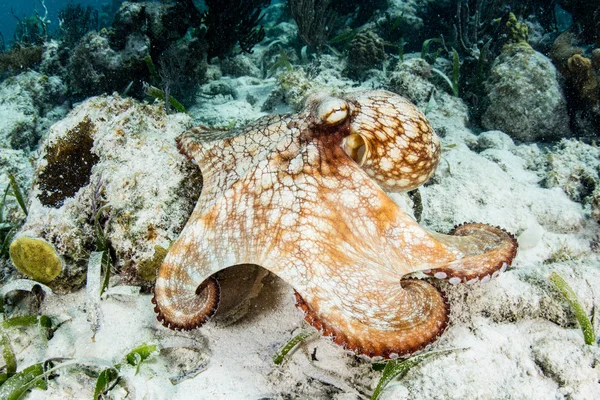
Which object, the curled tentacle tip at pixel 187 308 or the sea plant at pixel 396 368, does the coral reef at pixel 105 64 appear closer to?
the curled tentacle tip at pixel 187 308

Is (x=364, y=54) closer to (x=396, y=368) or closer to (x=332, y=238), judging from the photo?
(x=332, y=238)

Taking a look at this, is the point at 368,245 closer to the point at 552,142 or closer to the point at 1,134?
the point at 552,142

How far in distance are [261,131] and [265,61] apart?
8.03 metres

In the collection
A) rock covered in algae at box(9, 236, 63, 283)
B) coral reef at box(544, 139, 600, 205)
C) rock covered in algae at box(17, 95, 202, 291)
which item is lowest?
coral reef at box(544, 139, 600, 205)

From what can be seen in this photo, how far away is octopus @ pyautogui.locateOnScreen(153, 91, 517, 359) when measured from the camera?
6.57 ft

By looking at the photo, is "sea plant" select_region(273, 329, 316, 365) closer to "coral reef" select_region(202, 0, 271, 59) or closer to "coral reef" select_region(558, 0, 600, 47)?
"coral reef" select_region(202, 0, 271, 59)

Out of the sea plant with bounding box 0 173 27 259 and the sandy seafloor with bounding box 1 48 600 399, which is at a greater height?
the sea plant with bounding box 0 173 27 259

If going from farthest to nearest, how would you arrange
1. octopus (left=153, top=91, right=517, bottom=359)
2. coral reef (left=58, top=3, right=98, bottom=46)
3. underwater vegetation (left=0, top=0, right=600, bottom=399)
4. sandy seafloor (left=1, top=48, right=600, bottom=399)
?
coral reef (left=58, top=3, right=98, bottom=46) → sandy seafloor (left=1, top=48, right=600, bottom=399) → underwater vegetation (left=0, top=0, right=600, bottom=399) → octopus (left=153, top=91, right=517, bottom=359)

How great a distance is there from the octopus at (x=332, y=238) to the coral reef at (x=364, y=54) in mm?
6105

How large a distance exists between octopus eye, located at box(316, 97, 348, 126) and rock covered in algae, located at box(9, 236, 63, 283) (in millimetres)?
2555

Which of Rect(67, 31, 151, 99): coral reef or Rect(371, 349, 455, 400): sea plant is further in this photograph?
Rect(67, 31, 151, 99): coral reef

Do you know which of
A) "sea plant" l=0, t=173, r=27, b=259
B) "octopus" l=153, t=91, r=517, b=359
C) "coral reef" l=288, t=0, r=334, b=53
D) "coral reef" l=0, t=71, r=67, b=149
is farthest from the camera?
"coral reef" l=288, t=0, r=334, b=53

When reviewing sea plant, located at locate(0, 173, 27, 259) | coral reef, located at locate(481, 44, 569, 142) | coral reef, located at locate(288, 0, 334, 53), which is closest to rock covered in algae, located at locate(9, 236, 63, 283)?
sea plant, located at locate(0, 173, 27, 259)

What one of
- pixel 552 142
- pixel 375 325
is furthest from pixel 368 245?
pixel 552 142
